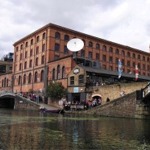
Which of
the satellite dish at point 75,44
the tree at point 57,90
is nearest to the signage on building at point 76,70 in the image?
the tree at point 57,90

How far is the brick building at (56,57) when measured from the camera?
64.0 meters

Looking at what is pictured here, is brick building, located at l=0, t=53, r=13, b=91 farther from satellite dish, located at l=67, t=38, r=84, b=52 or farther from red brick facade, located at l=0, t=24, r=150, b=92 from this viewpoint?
satellite dish, located at l=67, t=38, r=84, b=52

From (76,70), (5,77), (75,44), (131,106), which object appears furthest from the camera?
(5,77)

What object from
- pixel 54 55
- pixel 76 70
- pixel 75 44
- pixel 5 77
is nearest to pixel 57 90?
pixel 76 70

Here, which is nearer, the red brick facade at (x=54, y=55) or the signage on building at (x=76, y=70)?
the signage on building at (x=76, y=70)

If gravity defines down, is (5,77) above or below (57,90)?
above

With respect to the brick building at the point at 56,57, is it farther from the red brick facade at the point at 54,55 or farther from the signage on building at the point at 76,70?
the signage on building at the point at 76,70

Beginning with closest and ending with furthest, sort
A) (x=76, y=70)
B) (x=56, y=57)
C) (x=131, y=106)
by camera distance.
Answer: (x=131, y=106)
(x=76, y=70)
(x=56, y=57)

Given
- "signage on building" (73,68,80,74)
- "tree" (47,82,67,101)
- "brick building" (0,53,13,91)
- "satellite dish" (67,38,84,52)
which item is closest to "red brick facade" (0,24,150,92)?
"satellite dish" (67,38,84,52)

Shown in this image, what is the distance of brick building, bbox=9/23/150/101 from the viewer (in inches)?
2520

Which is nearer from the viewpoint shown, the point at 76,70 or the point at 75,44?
the point at 76,70

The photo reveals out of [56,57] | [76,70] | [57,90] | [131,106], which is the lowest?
[131,106]

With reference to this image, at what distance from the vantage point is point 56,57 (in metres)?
72.5

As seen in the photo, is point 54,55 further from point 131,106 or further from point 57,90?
point 131,106
